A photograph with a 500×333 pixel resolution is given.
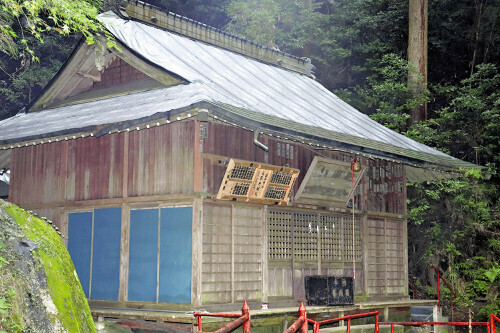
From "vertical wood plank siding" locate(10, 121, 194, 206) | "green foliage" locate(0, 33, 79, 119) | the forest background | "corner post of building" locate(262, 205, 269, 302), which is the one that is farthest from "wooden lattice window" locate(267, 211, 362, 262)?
"green foliage" locate(0, 33, 79, 119)

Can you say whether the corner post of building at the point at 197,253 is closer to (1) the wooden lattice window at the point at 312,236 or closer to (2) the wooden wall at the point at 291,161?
(2) the wooden wall at the point at 291,161

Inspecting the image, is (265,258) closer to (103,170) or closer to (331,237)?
(331,237)

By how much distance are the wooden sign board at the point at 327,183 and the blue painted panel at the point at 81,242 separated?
470 cm

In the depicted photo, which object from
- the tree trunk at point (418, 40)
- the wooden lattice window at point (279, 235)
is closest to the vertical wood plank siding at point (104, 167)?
the wooden lattice window at point (279, 235)

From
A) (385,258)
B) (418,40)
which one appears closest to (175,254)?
(385,258)

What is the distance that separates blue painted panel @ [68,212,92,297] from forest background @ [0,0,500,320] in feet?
17.2

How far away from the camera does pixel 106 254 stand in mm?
13000

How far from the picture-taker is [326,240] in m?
14.6

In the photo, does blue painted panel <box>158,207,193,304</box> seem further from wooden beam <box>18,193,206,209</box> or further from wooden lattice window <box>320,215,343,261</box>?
wooden lattice window <box>320,215,343,261</box>

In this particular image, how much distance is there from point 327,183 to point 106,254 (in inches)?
210

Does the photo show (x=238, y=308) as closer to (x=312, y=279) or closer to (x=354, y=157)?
(x=312, y=279)

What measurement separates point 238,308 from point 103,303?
9.68ft

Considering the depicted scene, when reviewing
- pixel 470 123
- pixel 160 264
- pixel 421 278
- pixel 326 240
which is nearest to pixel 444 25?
pixel 470 123

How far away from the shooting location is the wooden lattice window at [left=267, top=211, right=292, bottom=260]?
13.2 meters
